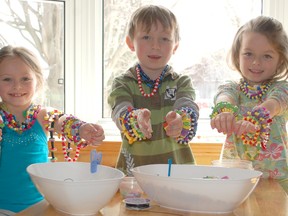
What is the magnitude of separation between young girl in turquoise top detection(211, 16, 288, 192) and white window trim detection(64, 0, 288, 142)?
86 cm

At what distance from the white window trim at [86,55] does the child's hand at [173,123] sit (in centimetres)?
119

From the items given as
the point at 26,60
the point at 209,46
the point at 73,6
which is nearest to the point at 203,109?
the point at 209,46

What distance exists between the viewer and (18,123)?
174 centimetres

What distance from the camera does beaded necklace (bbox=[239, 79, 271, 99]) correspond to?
1751mm

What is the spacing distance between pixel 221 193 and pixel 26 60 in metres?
1.04

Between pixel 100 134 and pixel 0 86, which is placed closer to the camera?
pixel 100 134

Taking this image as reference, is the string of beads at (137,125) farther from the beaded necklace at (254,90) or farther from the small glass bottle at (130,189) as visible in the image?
the beaded necklace at (254,90)

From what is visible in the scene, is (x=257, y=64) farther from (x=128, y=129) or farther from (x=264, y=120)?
(x=128, y=129)

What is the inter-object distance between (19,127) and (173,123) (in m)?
0.67

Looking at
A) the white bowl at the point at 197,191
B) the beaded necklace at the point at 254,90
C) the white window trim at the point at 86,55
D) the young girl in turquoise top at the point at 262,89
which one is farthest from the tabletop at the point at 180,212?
the white window trim at the point at 86,55

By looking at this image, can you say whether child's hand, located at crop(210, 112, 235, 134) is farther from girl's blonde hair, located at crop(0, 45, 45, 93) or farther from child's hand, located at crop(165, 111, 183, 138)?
girl's blonde hair, located at crop(0, 45, 45, 93)

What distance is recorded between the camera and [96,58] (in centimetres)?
266

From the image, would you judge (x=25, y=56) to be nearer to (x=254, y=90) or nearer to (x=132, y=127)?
(x=132, y=127)

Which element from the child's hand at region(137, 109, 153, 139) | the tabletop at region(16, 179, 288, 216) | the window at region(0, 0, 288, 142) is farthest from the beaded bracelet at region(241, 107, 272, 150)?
the window at region(0, 0, 288, 142)
